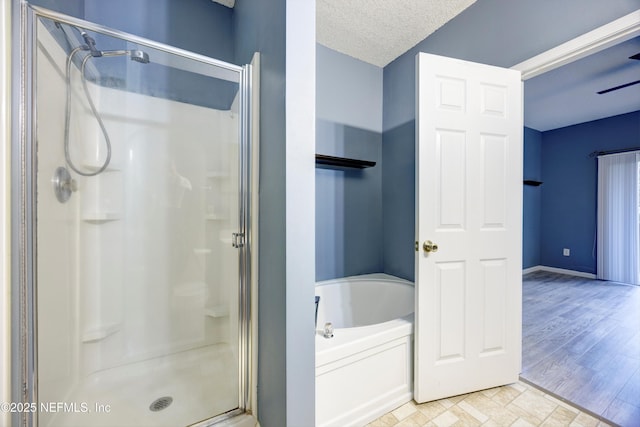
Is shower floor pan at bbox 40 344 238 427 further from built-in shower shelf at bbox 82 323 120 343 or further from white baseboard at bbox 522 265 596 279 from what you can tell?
white baseboard at bbox 522 265 596 279

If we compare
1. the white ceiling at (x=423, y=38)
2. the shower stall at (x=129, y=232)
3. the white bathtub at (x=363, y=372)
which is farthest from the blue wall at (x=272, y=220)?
the white ceiling at (x=423, y=38)

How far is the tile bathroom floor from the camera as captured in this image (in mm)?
1401

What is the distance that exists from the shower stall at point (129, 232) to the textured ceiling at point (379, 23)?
1.17 meters

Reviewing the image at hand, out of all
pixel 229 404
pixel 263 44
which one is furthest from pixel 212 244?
pixel 263 44


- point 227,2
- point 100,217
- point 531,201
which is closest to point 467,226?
point 100,217

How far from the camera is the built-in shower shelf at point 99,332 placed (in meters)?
1.49

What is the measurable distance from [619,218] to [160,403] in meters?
6.12

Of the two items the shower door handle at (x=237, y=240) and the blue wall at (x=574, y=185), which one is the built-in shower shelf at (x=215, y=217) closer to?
the shower door handle at (x=237, y=240)

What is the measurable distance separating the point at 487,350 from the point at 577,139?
4.87 meters

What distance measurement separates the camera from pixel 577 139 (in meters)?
4.44

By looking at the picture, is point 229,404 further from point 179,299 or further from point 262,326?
point 179,299

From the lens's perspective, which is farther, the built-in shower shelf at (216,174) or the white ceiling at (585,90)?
the white ceiling at (585,90)

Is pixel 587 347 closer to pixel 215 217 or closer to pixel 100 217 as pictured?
pixel 215 217

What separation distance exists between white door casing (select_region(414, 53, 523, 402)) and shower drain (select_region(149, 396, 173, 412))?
4.59 ft
